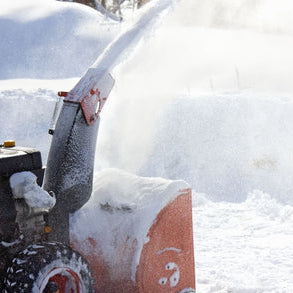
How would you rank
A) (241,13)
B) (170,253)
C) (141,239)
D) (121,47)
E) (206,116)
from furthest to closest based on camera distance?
(241,13) < (206,116) < (121,47) < (170,253) < (141,239)

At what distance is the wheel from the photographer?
7.24 feet

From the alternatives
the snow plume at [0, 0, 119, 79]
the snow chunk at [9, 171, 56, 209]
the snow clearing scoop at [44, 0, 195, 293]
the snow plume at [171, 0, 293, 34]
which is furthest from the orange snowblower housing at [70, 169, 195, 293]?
the snow plume at [0, 0, 119, 79]

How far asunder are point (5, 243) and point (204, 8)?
10.5 meters

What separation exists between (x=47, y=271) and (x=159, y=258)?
71cm

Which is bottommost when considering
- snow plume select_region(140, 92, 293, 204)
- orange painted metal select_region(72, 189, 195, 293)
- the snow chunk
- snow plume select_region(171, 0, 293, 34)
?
snow plume select_region(140, 92, 293, 204)

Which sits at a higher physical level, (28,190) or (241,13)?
(241,13)

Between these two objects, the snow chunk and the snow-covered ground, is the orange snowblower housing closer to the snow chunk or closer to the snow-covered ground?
the snow chunk

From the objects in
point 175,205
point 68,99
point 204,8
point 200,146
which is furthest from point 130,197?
point 204,8

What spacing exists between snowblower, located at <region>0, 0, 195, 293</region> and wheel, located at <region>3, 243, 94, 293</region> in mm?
12

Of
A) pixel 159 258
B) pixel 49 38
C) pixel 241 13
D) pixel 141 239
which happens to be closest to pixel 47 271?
pixel 141 239

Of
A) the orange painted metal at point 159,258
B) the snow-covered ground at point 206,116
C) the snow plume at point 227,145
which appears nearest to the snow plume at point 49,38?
the snow-covered ground at point 206,116

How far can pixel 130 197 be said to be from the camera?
292cm

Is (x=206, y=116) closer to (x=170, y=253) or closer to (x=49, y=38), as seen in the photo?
(x=170, y=253)

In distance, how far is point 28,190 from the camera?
92.0 inches
